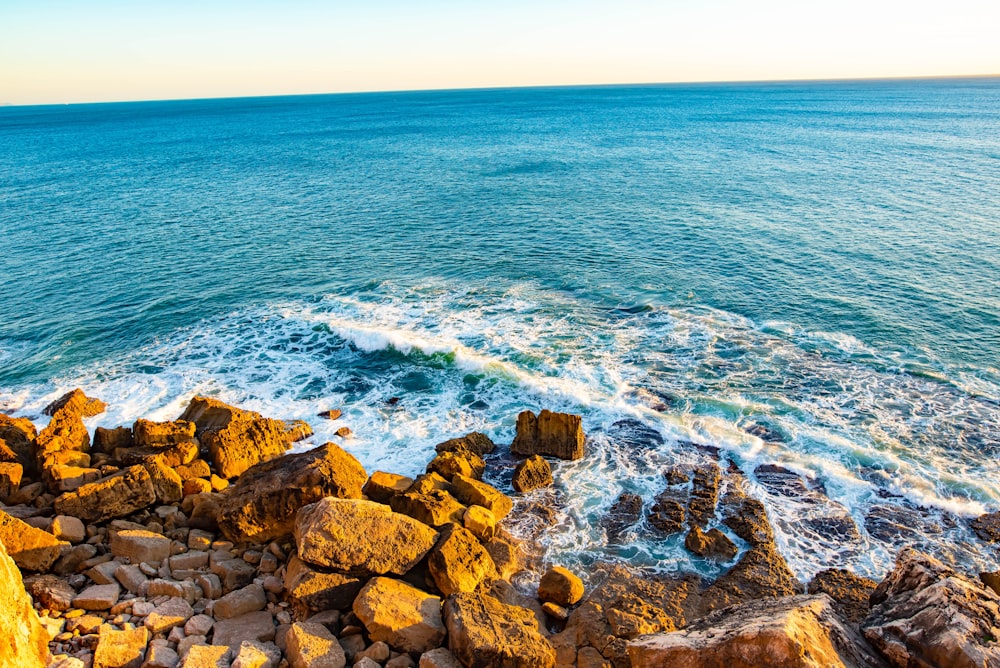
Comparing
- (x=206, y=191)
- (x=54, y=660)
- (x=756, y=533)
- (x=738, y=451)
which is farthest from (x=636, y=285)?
(x=206, y=191)

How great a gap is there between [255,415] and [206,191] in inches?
2062

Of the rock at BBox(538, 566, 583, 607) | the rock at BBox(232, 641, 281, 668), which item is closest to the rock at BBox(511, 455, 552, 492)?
the rock at BBox(538, 566, 583, 607)

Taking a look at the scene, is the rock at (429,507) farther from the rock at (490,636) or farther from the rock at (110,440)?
the rock at (110,440)

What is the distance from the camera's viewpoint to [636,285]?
37.5m

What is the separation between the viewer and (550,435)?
22609 mm

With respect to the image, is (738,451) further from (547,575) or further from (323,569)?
(323,569)

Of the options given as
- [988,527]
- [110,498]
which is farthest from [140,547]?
[988,527]

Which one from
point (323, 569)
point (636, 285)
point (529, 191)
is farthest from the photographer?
point (529, 191)

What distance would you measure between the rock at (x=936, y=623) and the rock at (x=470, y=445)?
44.1ft

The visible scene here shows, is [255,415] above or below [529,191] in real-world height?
below

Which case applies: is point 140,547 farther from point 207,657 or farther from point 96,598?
point 207,657

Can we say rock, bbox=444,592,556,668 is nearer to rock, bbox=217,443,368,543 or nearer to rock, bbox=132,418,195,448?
rock, bbox=217,443,368,543

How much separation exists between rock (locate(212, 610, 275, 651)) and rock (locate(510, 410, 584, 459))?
36.2ft

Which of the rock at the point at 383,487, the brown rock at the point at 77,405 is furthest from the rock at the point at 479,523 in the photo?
the brown rock at the point at 77,405
